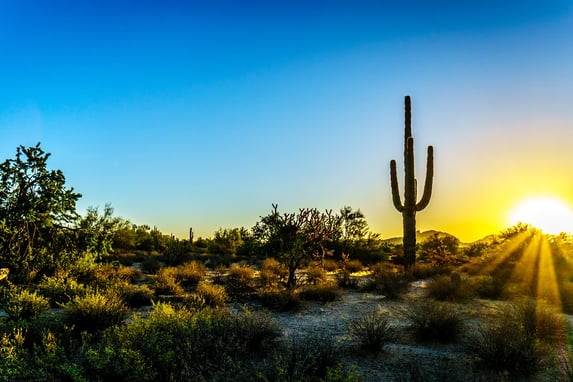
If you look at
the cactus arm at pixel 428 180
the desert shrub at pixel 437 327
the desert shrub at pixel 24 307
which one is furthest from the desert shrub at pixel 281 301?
the cactus arm at pixel 428 180

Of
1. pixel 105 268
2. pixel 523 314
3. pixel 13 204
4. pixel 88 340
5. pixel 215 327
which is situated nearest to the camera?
pixel 215 327

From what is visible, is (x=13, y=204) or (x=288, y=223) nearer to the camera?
(x=13, y=204)

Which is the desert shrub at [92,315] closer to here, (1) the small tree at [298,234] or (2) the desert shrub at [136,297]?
(2) the desert shrub at [136,297]

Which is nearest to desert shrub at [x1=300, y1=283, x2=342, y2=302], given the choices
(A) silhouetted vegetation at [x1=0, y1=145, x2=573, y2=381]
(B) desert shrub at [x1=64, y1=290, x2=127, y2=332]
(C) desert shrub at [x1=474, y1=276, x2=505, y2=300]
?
(A) silhouetted vegetation at [x1=0, y1=145, x2=573, y2=381]

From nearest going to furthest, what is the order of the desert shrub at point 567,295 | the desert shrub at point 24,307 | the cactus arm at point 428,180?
the desert shrub at point 24,307, the desert shrub at point 567,295, the cactus arm at point 428,180

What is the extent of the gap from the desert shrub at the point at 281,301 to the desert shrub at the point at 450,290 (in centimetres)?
420

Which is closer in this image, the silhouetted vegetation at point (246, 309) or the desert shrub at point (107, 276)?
the silhouetted vegetation at point (246, 309)

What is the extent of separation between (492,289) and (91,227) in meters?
12.7

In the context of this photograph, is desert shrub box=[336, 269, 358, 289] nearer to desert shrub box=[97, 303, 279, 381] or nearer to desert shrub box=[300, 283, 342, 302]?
desert shrub box=[300, 283, 342, 302]

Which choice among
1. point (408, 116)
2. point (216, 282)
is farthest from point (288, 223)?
point (408, 116)

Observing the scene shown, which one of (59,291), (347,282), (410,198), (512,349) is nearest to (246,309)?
(512,349)

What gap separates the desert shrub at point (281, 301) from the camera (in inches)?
440

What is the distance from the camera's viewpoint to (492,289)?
13.0 meters

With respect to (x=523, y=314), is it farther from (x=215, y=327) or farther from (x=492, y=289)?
(x=215, y=327)
